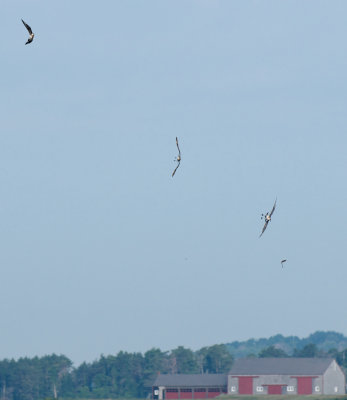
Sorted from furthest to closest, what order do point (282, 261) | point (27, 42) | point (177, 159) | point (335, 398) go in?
point (335, 398), point (282, 261), point (177, 159), point (27, 42)

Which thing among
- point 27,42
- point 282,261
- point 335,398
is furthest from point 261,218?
point 335,398

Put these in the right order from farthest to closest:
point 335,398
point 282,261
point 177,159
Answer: point 335,398, point 282,261, point 177,159

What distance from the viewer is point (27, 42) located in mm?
54531

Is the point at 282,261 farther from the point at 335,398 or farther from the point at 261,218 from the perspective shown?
the point at 335,398

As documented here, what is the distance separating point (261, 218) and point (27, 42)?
18947 millimetres

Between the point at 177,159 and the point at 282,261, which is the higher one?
the point at 177,159

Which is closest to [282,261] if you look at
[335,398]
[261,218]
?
[261,218]

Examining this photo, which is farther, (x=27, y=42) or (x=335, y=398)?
(x=335, y=398)

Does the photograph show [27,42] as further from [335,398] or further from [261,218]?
[335,398]

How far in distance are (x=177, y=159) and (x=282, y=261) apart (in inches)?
376

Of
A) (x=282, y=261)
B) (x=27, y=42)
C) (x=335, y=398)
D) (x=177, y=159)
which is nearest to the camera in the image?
(x=27, y=42)

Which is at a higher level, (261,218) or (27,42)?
(27,42)

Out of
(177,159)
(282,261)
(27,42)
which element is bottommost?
(282,261)

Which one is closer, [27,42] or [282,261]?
[27,42]
